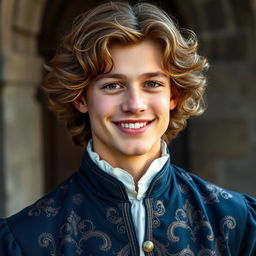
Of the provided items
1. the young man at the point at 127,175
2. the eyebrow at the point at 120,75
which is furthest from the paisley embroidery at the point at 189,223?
the eyebrow at the point at 120,75

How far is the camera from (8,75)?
2.91m

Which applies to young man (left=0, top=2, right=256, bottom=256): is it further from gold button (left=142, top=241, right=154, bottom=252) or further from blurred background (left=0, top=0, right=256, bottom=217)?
blurred background (left=0, top=0, right=256, bottom=217)

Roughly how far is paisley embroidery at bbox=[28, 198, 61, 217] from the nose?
31 centimetres

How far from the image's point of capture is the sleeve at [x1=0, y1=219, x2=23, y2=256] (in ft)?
4.59

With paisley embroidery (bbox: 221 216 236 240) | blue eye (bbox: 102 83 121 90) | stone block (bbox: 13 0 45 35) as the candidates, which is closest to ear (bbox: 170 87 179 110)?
blue eye (bbox: 102 83 121 90)

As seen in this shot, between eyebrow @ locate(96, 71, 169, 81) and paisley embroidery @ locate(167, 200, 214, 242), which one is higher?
eyebrow @ locate(96, 71, 169, 81)

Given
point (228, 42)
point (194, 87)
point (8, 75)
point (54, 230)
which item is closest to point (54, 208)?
point (54, 230)

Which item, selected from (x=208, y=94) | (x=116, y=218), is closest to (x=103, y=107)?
(x=116, y=218)

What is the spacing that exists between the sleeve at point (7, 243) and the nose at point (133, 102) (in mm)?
420

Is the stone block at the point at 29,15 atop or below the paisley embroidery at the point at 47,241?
atop

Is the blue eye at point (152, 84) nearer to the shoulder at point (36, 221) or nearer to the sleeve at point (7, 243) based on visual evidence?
the shoulder at point (36, 221)

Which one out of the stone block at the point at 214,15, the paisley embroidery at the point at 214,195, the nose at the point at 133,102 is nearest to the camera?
the nose at the point at 133,102

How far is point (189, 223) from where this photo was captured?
1463 mm

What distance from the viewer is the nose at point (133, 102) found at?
1380mm
